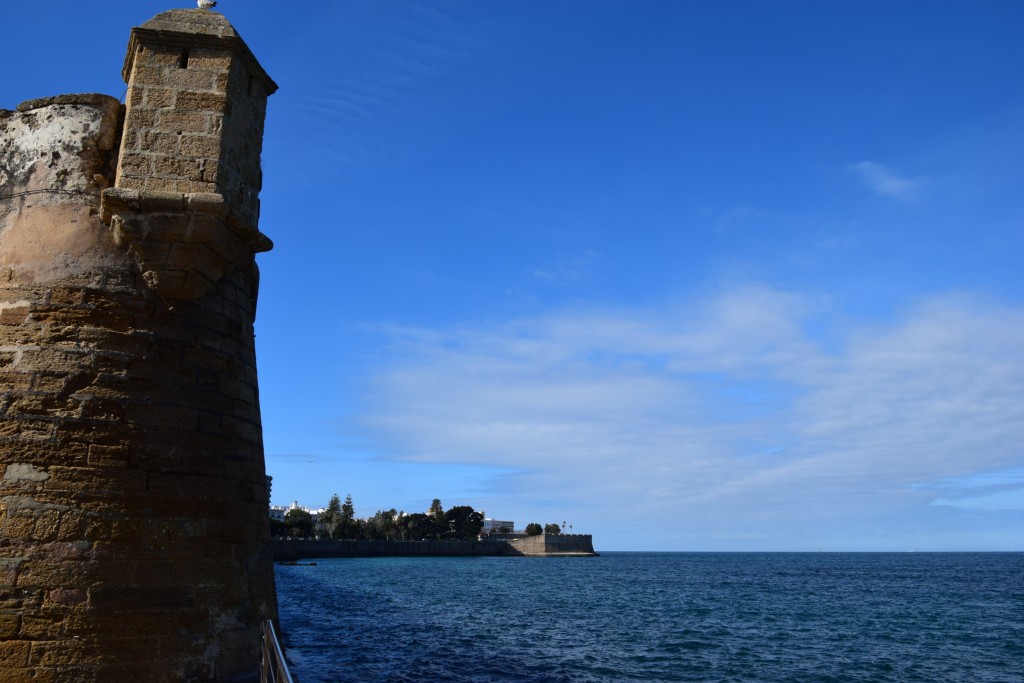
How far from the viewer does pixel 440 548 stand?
119125mm

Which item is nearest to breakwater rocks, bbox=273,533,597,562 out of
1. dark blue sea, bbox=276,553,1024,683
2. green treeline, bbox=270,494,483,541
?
green treeline, bbox=270,494,483,541

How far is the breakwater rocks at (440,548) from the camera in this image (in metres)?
90.7

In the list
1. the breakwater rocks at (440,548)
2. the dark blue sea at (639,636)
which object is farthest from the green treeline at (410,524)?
the dark blue sea at (639,636)

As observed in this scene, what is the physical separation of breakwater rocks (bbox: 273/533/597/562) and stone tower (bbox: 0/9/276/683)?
79763 mm

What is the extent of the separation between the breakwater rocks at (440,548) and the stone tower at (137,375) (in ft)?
262

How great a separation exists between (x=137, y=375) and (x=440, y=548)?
11845cm

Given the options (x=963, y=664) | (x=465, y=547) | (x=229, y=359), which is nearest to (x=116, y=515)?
(x=229, y=359)

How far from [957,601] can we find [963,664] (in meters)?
26.0

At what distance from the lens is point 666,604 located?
3734 cm

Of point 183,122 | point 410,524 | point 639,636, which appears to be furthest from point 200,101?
point 410,524

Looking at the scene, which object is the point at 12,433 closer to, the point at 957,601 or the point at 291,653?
the point at 291,653

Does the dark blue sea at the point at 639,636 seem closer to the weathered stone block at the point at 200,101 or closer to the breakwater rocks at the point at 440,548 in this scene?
the weathered stone block at the point at 200,101

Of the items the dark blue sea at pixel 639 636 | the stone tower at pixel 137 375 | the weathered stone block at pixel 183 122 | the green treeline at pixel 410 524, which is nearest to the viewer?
the stone tower at pixel 137 375

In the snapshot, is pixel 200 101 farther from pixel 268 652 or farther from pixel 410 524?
pixel 410 524
